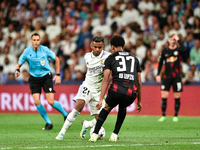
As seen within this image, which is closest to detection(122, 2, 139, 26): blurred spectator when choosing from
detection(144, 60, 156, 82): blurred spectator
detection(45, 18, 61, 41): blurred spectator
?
detection(144, 60, 156, 82): blurred spectator

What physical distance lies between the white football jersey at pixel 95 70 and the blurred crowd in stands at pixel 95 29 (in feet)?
22.2

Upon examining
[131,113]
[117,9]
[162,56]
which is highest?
[117,9]

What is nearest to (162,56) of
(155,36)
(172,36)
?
(172,36)

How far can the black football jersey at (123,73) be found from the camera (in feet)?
21.3

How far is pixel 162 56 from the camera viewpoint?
12.1m

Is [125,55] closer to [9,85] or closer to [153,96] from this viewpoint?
[153,96]

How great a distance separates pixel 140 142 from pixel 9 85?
31.2ft

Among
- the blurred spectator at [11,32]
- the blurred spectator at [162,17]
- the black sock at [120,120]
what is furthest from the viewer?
the blurred spectator at [11,32]

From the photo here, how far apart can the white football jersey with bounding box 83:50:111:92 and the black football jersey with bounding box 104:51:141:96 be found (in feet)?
A: 2.85

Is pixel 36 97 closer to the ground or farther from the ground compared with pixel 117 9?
closer to the ground

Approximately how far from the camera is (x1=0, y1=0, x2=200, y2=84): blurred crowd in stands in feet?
49.3

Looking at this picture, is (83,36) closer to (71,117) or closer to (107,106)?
(71,117)

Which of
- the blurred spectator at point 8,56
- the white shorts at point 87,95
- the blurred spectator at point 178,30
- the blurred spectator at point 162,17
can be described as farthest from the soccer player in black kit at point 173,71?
the blurred spectator at point 8,56

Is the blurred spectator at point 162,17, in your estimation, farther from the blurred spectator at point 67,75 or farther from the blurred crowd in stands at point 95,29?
the blurred spectator at point 67,75
